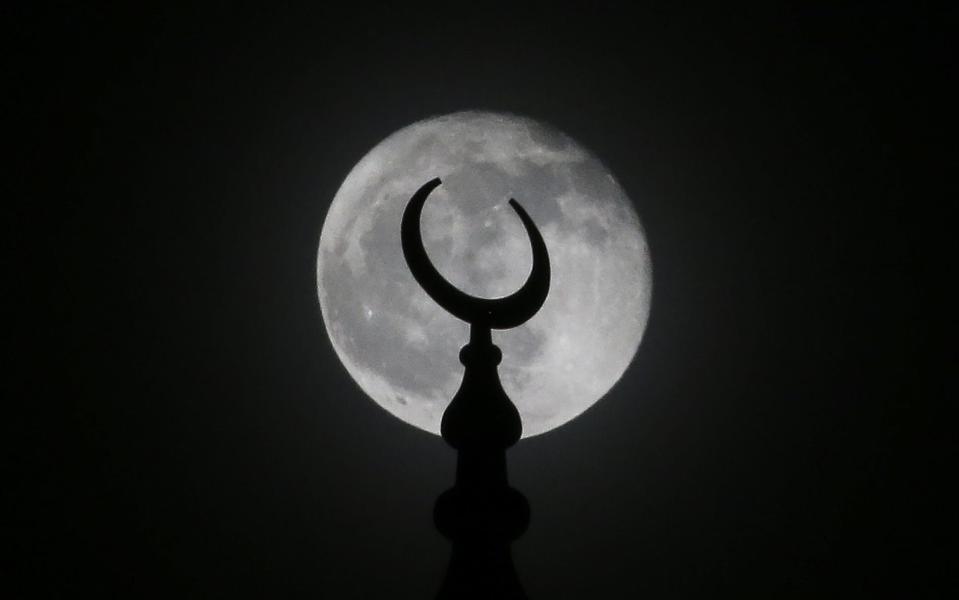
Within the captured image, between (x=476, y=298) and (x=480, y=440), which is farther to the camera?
(x=476, y=298)

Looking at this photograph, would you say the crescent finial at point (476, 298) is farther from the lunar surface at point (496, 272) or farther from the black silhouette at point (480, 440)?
the lunar surface at point (496, 272)

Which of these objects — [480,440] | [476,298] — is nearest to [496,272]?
[476,298]

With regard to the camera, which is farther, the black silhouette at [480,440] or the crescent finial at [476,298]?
the crescent finial at [476,298]

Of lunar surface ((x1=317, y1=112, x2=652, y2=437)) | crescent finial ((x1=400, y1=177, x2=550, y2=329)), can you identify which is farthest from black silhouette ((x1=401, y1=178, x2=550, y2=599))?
lunar surface ((x1=317, y1=112, x2=652, y2=437))

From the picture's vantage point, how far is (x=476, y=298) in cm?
162

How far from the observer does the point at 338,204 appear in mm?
2246

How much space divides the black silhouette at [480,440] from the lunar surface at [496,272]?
18 centimetres

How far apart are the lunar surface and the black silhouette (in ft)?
0.60

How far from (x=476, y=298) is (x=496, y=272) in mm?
303

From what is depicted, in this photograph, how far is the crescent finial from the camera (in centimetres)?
161

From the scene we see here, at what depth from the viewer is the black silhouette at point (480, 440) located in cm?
145

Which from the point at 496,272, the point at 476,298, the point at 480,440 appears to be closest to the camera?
the point at 480,440

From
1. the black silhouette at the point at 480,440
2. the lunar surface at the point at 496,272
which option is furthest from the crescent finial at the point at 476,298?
the lunar surface at the point at 496,272

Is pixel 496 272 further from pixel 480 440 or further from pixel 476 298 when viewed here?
pixel 480 440
